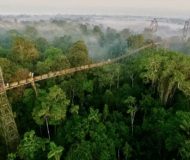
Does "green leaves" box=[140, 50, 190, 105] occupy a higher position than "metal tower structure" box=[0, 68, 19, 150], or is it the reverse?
"green leaves" box=[140, 50, 190, 105]

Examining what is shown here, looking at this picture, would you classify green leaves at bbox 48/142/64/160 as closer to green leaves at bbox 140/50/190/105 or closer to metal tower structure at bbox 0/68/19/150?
metal tower structure at bbox 0/68/19/150

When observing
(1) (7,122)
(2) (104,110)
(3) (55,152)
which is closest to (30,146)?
(3) (55,152)

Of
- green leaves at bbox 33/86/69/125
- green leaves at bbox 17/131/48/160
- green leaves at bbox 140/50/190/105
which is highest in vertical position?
green leaves at bbox 140/50/190/105

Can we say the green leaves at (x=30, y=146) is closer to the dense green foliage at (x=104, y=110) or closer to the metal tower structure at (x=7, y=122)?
the dense green foliage at (x=104, y=110)

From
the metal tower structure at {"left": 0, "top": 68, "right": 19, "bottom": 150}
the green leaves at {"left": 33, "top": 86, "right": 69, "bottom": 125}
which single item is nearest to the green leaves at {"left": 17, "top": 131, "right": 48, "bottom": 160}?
the metal tower structure at {"left": 0, "top": 68, "right": 19, "bottom": 150}

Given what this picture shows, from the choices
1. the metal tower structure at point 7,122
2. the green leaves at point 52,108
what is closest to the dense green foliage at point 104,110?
the green leaves at point 52,108

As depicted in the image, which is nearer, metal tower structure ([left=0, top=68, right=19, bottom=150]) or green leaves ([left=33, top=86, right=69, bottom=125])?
metal tower structure ([left=0, top=68, right=19, bottom=150])

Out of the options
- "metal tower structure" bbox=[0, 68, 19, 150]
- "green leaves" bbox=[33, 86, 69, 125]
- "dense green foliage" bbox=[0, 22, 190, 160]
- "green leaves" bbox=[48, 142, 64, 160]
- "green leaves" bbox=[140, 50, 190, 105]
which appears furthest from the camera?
"green leaves" bbox=[140, 50, 190, 105]
